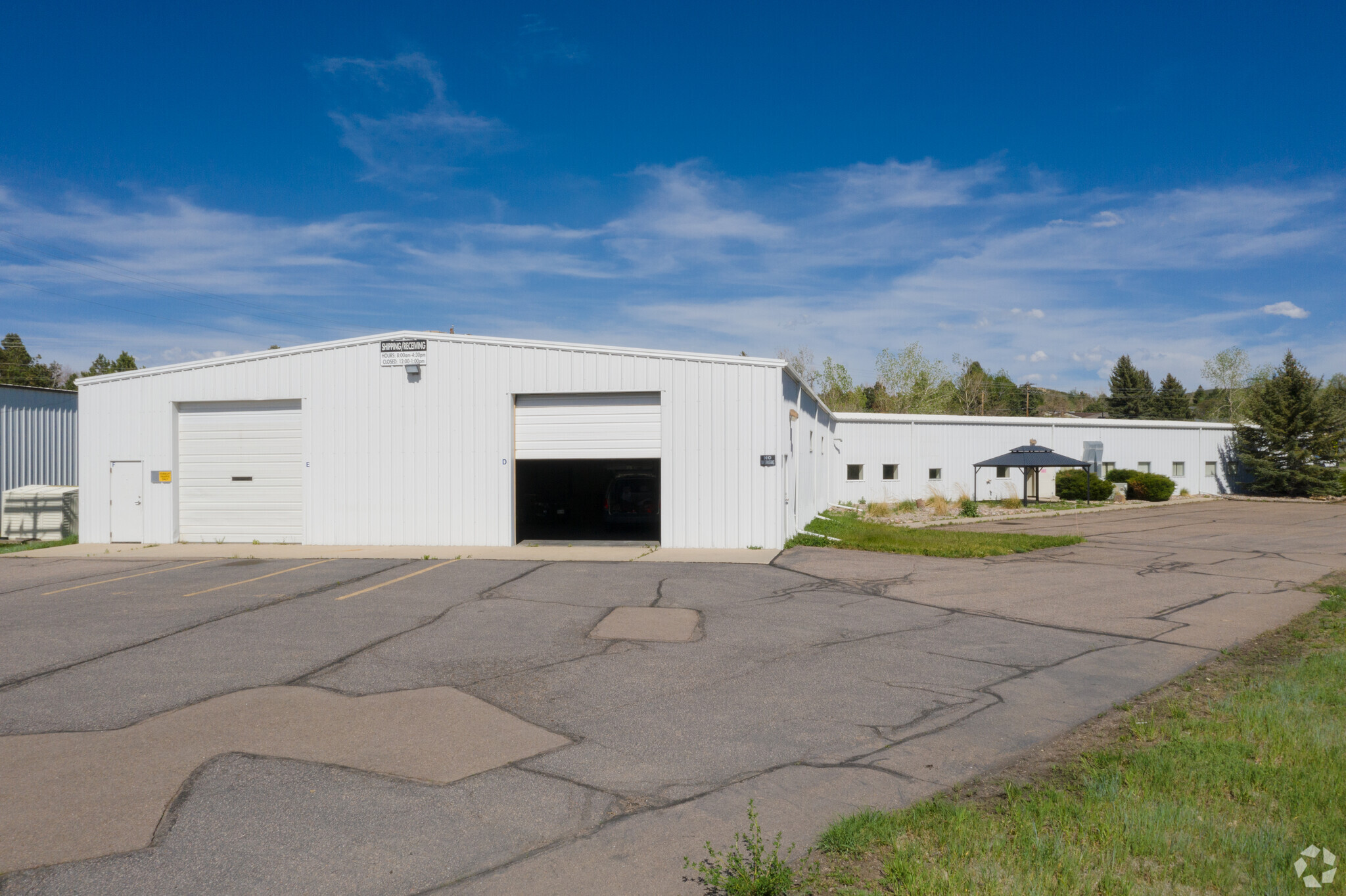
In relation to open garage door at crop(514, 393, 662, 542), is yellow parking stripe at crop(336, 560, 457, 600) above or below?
below

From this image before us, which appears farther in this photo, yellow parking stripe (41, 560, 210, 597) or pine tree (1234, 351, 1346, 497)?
pine tree (1234, 351, 1346, 497)

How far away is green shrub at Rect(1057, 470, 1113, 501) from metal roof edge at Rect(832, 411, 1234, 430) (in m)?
2.15

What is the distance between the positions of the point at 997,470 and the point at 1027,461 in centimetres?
241

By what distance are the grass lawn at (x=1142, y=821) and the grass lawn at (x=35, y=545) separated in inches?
789

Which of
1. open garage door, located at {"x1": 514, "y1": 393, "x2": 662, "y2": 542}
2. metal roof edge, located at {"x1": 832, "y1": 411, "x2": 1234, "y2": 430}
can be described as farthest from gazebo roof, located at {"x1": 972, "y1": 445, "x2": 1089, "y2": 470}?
open garage door, located at {"x1": 514, "y1": 393, "x2": 662, "y2": 542}

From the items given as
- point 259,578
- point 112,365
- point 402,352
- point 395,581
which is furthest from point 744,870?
point 112,365

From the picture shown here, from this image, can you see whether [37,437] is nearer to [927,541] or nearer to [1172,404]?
[927,541]

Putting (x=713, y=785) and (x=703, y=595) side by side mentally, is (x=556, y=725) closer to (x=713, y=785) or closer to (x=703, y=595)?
(x=713, y=785)

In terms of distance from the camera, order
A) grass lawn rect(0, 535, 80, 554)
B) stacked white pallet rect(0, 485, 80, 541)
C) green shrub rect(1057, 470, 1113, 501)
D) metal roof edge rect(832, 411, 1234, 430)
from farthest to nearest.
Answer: green shrub rect(1057, 470, 1113, 501), metal roof edge rect(832, 411, 1234, 430), stacked white pallet rect(0, 485, 80, 541), grass lawn rect(0, 535, 80, 554)

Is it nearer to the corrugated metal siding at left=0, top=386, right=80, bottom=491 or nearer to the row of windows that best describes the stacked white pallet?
the corrugated metal siding at left=0, top=386, right=80, bottom=491

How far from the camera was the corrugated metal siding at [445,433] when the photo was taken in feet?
53.4

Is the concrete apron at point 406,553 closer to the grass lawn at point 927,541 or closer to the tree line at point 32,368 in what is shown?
the grass lawn at point 927,541

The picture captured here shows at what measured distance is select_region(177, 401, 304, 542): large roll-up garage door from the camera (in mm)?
17828

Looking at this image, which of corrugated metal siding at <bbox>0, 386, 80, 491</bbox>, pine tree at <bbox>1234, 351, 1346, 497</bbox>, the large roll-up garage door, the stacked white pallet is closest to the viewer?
the large roll-up garage door
